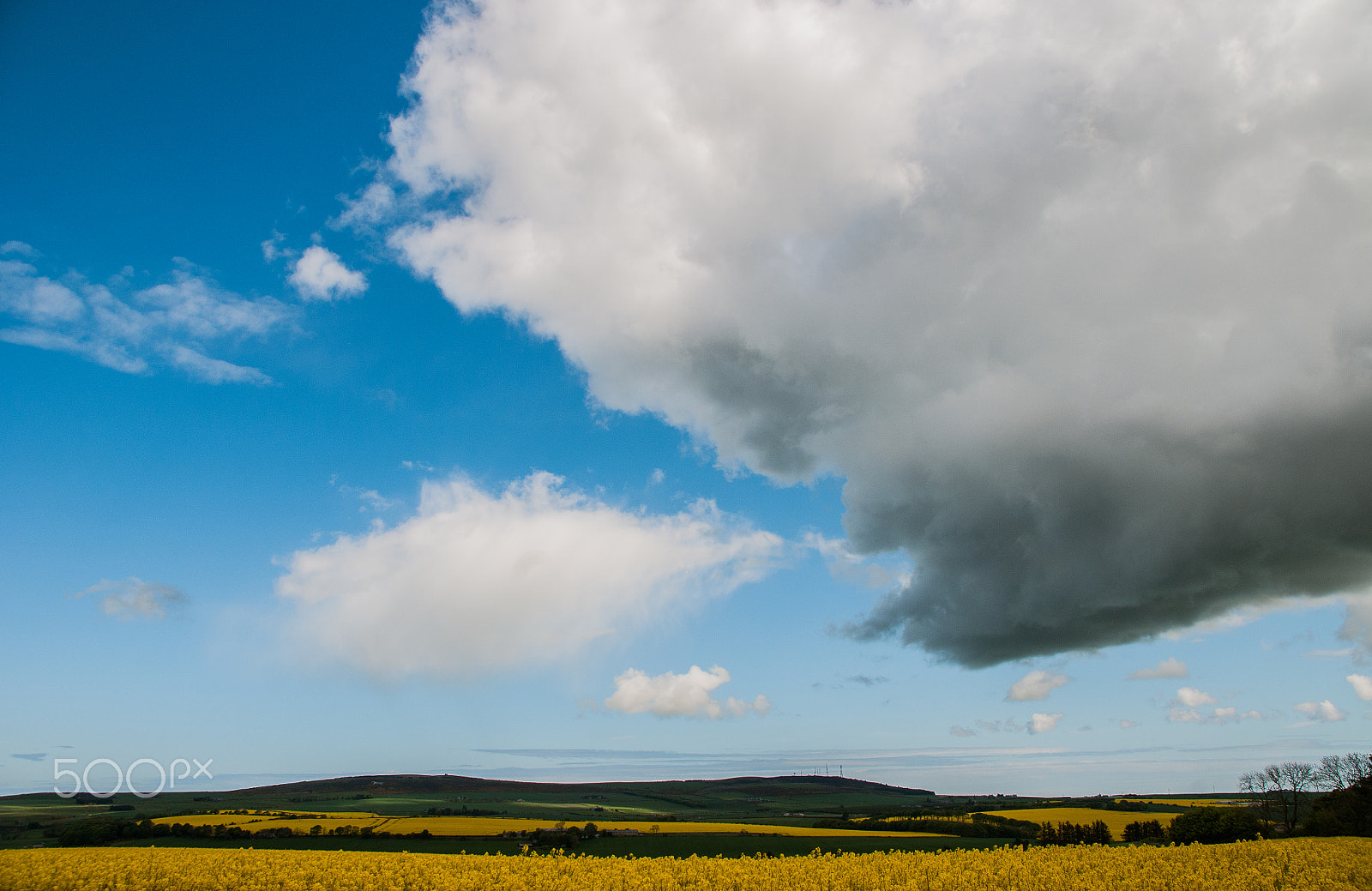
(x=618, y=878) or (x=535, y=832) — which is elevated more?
(x=618, y=878)

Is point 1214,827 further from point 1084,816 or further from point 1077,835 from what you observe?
point 1084,816

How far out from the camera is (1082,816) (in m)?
139

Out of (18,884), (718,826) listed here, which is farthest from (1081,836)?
(18,884)

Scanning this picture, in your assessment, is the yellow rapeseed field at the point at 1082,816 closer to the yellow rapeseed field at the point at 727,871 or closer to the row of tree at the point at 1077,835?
the row of tree at the point at 1077,835

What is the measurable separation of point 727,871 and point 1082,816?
124 m

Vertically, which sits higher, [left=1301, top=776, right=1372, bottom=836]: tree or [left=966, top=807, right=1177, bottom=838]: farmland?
[left=1301, top=776, right=1372, bottom=836]: tree

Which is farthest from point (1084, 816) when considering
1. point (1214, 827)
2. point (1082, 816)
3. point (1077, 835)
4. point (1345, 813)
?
point (1214, 827)

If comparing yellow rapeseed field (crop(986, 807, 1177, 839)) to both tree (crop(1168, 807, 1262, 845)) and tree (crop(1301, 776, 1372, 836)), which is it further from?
tree (crop(1168, 807, 1262, 845))

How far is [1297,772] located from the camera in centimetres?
13100

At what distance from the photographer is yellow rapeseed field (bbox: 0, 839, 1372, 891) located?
48.3m

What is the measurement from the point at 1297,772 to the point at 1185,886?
4737 inches

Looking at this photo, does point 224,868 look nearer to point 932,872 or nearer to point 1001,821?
point 932,872

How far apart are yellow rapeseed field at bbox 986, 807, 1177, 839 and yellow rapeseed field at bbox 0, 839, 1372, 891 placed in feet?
209

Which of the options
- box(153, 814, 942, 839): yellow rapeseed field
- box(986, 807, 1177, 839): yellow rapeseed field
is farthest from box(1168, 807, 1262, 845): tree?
box(153, 814, 942, 839): yellow rapeseed field
